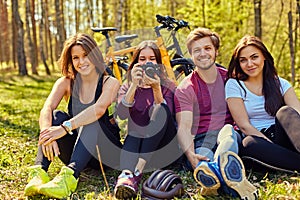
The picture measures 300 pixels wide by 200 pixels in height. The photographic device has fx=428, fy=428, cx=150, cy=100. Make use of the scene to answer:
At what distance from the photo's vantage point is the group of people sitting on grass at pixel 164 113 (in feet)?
10.0

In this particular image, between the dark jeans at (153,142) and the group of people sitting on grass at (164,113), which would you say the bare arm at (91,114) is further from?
the dark jeans at (153,142)

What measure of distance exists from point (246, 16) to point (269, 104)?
46.8 feet

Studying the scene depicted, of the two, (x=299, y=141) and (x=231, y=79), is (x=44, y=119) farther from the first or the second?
(x=299, y=141)

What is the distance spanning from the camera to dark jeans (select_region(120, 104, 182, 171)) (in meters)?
3.11

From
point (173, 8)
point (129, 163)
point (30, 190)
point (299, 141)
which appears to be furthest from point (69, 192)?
point (173, 8)

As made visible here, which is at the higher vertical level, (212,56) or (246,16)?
(246,16)

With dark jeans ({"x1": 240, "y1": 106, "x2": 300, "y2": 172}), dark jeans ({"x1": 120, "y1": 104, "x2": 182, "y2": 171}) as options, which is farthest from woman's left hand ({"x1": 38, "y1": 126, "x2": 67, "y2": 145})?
dark jeans ({"x1": 240, "y1": 106, "x2": 300, "y2": 172})

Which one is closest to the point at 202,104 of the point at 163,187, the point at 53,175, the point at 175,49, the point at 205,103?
the point at 205,103

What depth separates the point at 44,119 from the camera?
333cm

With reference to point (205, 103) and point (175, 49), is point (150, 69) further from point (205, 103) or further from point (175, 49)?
point (175, 49)

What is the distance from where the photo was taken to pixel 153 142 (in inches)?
124

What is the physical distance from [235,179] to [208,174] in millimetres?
164

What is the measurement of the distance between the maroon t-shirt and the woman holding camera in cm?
17

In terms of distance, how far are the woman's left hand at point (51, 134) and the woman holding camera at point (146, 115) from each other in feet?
1.61
